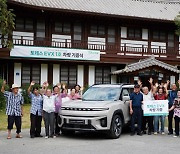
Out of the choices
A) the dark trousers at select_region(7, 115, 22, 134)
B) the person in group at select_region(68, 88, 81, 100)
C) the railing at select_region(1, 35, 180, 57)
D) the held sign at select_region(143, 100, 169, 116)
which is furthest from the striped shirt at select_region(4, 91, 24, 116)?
the railing at select_region(1, 35, 180, 57)

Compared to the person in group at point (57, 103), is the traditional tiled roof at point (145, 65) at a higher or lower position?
higher

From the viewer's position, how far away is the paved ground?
9125mm

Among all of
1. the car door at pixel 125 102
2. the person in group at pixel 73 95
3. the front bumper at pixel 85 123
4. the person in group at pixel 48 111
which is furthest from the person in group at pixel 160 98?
the person in group at pixel 48 111

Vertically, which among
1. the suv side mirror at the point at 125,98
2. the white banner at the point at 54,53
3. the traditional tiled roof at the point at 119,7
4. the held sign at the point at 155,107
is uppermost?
the traditional tiled roof at the point at 119,7

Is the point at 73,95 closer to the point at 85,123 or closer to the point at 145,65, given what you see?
the point at 85,123

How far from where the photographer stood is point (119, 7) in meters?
31.5

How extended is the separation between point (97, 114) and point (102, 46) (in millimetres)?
17832

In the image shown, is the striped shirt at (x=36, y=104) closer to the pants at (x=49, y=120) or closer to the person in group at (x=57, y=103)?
the pants at (x=49, y=120)

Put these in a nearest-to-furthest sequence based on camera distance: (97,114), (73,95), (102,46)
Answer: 1. (97,114)
2. (73,95)
3. (102,46)

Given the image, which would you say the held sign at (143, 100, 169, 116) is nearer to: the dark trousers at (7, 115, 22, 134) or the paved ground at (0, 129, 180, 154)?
the paved ground at (0, 129, 180, 154)

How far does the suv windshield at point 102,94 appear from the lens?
480 inches

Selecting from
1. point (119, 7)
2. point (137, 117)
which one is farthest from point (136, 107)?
point (119, 7)

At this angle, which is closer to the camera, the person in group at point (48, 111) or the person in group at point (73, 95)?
the person in group at point (48, 111)

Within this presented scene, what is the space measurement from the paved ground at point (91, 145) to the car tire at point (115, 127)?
8.2 inches
